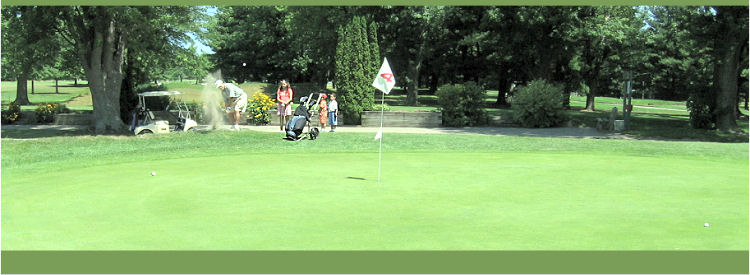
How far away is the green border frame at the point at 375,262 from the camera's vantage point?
21.8ft

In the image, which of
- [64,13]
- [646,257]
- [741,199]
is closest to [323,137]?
[64,13]

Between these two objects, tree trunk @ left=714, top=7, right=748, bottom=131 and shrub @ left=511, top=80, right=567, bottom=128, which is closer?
tree trunk @ left=714, top=7, right=748, bottom=131

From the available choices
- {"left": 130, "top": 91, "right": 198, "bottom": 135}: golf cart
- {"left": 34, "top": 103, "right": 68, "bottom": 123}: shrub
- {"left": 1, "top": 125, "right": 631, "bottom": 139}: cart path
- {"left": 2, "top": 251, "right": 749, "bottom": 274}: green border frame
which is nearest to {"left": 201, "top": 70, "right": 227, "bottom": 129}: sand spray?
{"left": 1, "top": 125, "right": 631, "bottom": 139}: cart path

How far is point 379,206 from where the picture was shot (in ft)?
32.1

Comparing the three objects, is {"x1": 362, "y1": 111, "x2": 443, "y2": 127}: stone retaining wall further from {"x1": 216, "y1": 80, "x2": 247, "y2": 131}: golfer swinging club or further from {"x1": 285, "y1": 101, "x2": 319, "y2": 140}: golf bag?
{"x1": 285, "y1": 101, "x2": 319, "y2": 140}: golf bag

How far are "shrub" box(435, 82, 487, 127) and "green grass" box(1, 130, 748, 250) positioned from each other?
12.7 meters

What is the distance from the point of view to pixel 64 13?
23.5 meters

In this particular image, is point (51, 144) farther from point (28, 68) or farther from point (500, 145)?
point (500, 145)

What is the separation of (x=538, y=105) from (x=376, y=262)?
82.4ft

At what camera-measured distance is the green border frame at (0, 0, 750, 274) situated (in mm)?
6656

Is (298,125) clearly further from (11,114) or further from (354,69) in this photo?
(11,114)

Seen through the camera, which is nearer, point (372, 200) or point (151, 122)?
point (372, 200)

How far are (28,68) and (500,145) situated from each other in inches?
705

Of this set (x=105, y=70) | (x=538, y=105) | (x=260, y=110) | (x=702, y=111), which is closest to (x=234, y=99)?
(x=260, y=110)
